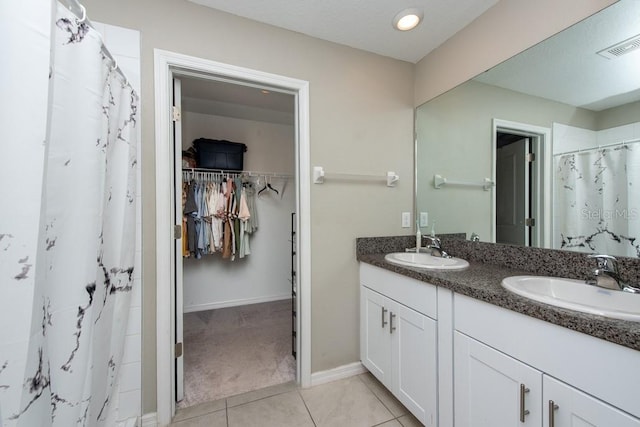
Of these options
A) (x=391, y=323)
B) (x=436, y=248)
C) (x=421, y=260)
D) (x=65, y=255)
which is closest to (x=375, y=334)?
(x=391, y=323)

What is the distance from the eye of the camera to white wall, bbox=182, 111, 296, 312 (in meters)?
2.92

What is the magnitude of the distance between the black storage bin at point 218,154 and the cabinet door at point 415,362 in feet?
7.52

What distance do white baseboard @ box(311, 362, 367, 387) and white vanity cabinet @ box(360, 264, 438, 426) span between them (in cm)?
10

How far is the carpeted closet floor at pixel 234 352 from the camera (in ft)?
5.43

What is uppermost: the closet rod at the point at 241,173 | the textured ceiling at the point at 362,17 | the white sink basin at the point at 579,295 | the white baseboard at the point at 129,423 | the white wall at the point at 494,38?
the textured ceiling at the point at 362,17

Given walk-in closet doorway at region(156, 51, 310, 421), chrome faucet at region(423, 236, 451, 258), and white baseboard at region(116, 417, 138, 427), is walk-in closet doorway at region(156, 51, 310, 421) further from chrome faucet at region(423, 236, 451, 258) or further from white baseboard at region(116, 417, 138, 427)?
chrome faucet at region(423, 236, 451, 258)

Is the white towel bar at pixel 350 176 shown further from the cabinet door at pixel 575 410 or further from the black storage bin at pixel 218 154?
the black storage bin at pixel 218 154

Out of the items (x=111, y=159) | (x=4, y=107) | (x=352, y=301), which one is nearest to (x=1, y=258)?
(x=4, y=107)

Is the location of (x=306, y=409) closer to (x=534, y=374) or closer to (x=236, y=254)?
(x=534, y=374)

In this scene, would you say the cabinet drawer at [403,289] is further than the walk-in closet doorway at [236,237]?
No

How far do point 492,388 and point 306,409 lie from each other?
102 cm

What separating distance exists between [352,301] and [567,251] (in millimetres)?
1196

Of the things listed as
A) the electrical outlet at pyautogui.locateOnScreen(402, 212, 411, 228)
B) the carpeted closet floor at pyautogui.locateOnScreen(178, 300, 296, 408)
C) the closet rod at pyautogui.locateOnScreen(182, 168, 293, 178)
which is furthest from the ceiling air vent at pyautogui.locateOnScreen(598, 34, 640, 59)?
the closet rod at pyautogui.locateOnScreen(182, 168, 293, 178)

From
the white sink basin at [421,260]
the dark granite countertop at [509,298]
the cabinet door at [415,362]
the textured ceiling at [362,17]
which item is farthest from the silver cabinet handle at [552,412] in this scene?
the textured ceiling at [362,17]
